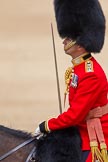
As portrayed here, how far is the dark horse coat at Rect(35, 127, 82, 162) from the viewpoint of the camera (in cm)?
349

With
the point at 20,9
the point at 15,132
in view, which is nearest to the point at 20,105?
the point at 20,9

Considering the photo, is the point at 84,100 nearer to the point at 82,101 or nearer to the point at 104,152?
the point at 82,101

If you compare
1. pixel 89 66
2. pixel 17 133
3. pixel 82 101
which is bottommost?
pixel 17 133

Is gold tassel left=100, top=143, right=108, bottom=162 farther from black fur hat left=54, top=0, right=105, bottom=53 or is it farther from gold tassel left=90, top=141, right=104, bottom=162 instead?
black fur hat left=54, top=0, right=105, bottom=53

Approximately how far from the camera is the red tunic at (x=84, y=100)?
3432 millimetres

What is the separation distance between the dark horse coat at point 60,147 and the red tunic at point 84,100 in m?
0.05

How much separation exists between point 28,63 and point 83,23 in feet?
17.4

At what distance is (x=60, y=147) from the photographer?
3512mm

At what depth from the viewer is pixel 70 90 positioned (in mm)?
3576

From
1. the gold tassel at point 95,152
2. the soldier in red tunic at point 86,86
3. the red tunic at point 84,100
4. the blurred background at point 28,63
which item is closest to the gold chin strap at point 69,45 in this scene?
the soldier in red tunic at point 86,86

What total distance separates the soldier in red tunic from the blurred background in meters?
4.14

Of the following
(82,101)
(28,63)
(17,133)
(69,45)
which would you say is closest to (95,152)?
(82,101)

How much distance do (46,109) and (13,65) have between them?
0.95 m

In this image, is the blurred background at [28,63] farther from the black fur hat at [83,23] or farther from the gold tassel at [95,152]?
the gold tassel at [95,152]
